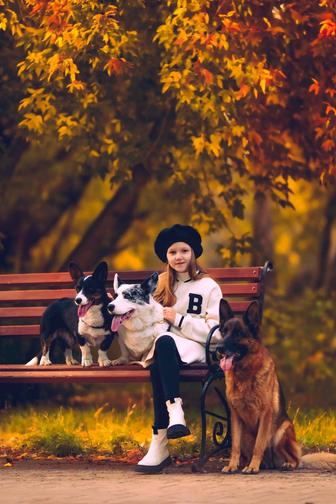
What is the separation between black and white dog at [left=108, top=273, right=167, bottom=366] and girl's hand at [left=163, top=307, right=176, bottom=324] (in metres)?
0.03

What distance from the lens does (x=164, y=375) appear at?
860cm

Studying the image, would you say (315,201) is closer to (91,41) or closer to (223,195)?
(223,195)

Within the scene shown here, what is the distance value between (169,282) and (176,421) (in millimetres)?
1203

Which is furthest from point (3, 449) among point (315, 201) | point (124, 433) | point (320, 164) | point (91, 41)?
point (315, 201)

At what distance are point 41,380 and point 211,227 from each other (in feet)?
16.2

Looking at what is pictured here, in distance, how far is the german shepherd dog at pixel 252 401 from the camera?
8.40 m

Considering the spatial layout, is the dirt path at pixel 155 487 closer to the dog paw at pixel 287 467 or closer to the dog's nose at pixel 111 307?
the dog paw at pixel 287 467

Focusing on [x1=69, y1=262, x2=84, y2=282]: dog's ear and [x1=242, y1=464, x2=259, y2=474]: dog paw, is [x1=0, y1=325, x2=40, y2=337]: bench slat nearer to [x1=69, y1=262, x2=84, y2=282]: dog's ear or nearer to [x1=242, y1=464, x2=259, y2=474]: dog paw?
[x1=69, y1=262, x2=84, y2=282]: dog's ear

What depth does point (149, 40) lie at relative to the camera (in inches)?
512

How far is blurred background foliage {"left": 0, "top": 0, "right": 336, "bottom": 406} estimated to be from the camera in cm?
1063

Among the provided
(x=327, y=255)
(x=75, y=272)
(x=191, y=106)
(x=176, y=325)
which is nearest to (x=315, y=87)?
(x=191, y=106)

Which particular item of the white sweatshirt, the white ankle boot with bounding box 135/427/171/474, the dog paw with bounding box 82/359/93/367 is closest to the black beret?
the white sweatshirt

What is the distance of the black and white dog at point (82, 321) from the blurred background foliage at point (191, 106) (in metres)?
1.68

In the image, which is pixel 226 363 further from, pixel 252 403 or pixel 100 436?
pixel 100 436
